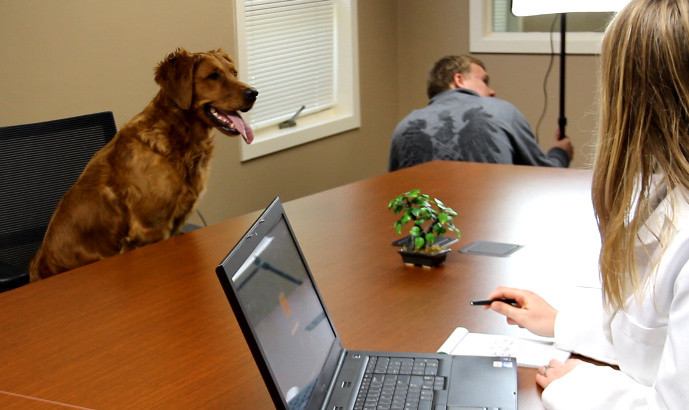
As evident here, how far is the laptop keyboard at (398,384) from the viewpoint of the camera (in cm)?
108

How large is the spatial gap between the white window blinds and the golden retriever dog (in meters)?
1.73

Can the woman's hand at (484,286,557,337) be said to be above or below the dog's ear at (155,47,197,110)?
below

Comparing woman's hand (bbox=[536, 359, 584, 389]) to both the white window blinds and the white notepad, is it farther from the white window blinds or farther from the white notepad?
the white window blinds

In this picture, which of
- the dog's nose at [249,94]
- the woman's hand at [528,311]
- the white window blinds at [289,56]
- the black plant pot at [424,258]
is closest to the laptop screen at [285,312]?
the woman's hand at [528,311]

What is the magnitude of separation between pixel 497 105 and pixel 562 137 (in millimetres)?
561

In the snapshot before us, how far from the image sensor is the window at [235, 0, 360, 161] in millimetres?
4016

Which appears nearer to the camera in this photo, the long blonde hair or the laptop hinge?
the long blonde hair

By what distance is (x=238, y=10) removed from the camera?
377 centimetres

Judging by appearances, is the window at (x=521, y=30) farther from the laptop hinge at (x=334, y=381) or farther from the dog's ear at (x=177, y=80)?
the laptop hinge at (x=334, y=381)

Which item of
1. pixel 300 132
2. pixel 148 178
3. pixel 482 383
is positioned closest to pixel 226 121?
pixel 148 178

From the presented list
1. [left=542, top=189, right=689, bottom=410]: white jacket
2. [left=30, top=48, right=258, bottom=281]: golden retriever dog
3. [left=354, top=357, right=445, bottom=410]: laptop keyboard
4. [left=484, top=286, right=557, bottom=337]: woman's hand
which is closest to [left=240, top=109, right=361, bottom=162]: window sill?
[left=30, top=48, right=258, bottom=281]: golden retriever dog

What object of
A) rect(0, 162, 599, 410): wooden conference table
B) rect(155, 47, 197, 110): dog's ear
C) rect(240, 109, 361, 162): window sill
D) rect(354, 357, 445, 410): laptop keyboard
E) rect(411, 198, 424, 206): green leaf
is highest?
rect(155, 47, 197, 110): dog's ear

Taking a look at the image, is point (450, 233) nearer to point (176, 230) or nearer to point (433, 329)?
point (433, 329)

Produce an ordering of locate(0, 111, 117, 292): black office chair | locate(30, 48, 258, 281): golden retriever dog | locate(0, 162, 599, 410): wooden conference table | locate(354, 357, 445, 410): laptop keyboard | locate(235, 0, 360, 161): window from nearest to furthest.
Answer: locate(354, 357, 445, 410): laptop keyboard < locate(0, 162, 599, 410): wooden conference table < locate(30, 48, 258, 281): golden retriever dog < locate(0, 111, 117, 292): black office chair < locate(235, 0, 360, 161): window
